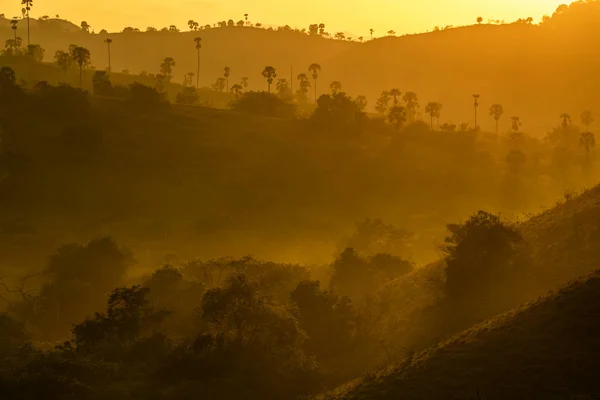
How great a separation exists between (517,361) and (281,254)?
6895 centimetres

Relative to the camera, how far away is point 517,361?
33000 millimetres

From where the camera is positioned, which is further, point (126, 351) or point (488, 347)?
point (126, 351)

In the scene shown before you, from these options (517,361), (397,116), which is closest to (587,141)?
(397,116)

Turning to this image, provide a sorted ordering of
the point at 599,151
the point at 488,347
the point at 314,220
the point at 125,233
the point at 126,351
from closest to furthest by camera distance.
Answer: the point at 488,347 → the point at 126,351 → the point at 125,233 → the point at 314,220 → the point at 599,151

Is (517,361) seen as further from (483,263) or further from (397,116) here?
(397,116)

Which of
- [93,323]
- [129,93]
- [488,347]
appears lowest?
[93,323]

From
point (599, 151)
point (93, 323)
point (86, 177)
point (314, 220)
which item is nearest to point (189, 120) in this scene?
point (86, 177)

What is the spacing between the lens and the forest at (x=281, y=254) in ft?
125

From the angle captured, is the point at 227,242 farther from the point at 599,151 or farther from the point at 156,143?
the point at 599,151

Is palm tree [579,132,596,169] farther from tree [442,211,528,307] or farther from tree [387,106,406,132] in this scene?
tree [442,211,528,307]

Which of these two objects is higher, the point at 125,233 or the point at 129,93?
the point at 129,93

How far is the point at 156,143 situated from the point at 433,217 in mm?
68028

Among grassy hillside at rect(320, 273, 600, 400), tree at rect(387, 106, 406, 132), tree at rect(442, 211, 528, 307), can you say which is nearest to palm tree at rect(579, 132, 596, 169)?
tree at rect(387, 106, 406, 132)

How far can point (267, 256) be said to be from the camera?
98750mm
